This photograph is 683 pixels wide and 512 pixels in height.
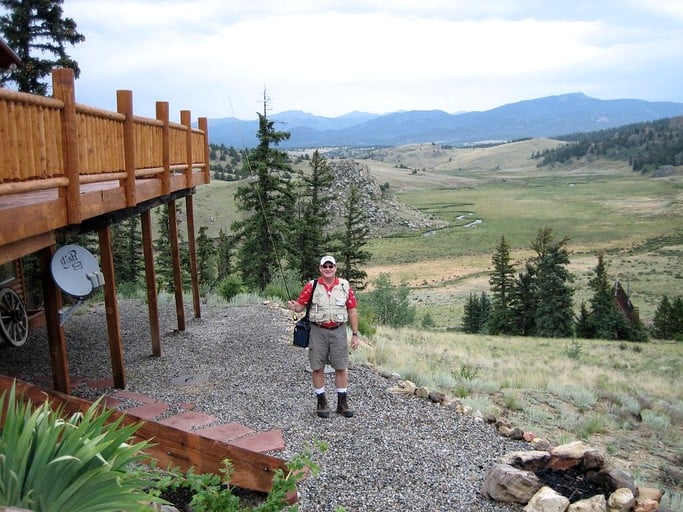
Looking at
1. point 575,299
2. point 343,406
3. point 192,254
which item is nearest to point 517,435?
point 343,406

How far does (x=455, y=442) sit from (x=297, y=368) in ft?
10.3

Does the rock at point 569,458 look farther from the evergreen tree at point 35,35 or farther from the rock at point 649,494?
the evergreen tree at point 35,35

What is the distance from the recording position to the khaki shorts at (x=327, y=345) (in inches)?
285

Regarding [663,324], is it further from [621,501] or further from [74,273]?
[74,273]

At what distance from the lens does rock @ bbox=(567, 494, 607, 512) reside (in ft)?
18.4

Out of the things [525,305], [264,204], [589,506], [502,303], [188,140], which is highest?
[188,140]

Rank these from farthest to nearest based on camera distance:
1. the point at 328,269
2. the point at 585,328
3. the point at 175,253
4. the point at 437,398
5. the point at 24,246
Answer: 1. the point at 585,328
2. the point at 175,253
3. the point at 437,398
4. the point at 328,269
5. the point at 24,246

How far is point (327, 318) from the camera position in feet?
23.4

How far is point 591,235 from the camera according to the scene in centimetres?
8200

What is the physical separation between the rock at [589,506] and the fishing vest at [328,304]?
3.14 meters

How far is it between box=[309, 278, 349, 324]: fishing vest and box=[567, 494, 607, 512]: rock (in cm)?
314

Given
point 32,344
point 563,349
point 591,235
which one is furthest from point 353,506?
point 591,235

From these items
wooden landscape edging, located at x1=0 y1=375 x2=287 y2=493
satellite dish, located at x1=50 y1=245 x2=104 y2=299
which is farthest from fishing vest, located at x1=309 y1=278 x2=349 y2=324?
satellite dish, located at x1=50 y1=245 x2=104 y2=299

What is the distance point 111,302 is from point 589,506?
20.5ft
